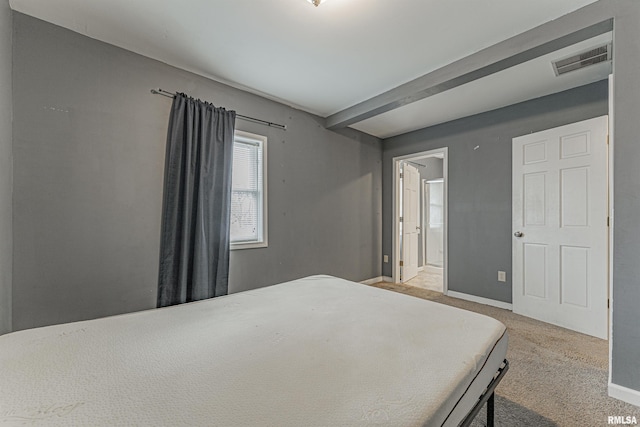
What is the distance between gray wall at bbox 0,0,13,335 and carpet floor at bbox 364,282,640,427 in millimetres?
2901

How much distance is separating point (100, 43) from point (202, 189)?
51.5 inches

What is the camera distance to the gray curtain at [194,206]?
2330 mm

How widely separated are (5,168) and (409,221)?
185 inches

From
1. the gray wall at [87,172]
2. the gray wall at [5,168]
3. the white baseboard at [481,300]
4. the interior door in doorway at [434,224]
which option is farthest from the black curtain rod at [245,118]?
the interior door in doorway at [434,224]

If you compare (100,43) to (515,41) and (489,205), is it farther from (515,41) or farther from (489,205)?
(489,205)

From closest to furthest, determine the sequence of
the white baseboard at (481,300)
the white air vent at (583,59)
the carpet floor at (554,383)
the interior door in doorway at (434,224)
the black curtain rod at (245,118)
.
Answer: the carpet floor at (554,383), the white air vent at (583,59), the black curtain rod at (245,118), the white baseboard at (481,300), the interior door in doorway at (434,224)

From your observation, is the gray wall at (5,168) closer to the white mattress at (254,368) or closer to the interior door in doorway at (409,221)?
the white mattress at (254,368)

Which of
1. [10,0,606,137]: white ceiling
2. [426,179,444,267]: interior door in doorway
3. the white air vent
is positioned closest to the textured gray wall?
[10,0,606,137]: white ceiling

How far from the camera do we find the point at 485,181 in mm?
3473

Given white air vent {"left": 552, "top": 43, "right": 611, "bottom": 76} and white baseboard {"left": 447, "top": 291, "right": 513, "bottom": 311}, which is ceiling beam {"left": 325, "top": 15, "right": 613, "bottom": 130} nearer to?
white air vent {"left": 552, "top": 43, "right": 611, "bottom": 76}

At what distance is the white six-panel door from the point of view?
2.54 m

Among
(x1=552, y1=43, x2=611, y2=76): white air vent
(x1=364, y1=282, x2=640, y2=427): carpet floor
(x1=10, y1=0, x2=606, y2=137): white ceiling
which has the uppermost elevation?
(x1=10, y1=0, x2=606, y2=137): white ceiling

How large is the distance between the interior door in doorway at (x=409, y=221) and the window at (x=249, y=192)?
8.37ft

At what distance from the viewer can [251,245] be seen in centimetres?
293
